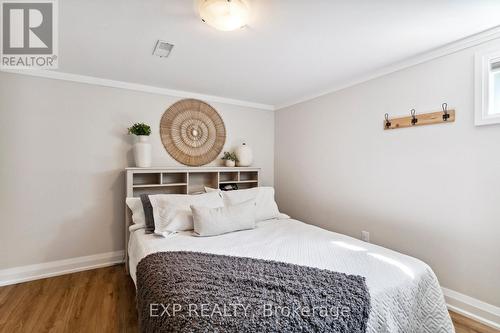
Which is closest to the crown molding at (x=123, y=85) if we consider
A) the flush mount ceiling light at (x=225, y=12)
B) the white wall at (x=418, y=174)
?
the white wall at (x=418, y=174)

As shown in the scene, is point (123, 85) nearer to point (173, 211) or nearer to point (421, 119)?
point (173, 211)

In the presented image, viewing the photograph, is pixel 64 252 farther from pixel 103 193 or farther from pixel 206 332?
pixel 206 332

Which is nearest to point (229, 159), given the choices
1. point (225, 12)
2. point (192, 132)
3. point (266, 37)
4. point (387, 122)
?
point (192, 132)

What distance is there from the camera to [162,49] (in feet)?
6.92

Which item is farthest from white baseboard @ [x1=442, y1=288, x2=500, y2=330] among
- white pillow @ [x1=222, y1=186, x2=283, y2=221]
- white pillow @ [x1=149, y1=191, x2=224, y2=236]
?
white pillow @ [x1=149, y1=191, x2=224, y2=236]

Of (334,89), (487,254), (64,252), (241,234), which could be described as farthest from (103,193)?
(487,254)

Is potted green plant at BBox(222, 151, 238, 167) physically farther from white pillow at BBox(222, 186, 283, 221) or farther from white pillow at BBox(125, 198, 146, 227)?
white pillow at BBox(125, 198, 146, 227)

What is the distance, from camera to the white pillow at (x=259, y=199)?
270 centimetres

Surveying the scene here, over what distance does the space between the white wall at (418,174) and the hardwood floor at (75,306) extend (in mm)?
555

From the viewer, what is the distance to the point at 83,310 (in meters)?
2.02

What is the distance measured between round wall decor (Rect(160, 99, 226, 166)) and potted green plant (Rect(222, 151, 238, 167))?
113 millimetres

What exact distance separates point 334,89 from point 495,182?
5.99 ft

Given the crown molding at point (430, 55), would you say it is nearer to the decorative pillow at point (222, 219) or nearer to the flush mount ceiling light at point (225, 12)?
the flush mount ceiling light at point (225, 12)

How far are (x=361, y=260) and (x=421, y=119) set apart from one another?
1.47 metres
